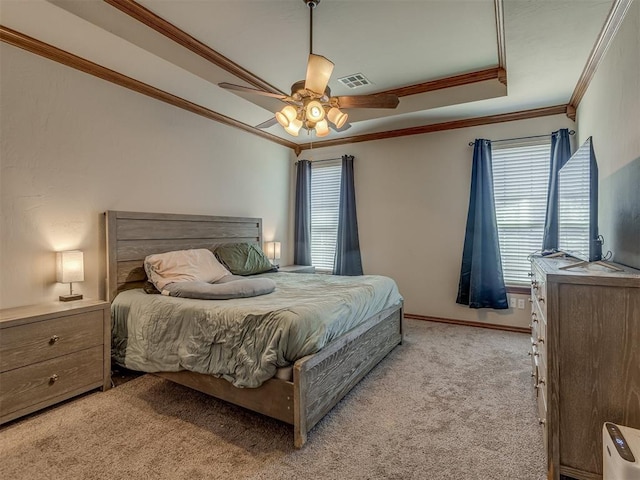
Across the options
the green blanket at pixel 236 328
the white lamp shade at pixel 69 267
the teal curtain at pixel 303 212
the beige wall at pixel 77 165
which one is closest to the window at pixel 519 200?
the green blanket at pixel 236 328

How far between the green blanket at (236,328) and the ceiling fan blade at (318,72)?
1.49 meters

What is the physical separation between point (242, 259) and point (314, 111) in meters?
2.03

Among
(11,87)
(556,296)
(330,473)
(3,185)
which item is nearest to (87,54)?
(11,87)

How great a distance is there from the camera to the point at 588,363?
151cm

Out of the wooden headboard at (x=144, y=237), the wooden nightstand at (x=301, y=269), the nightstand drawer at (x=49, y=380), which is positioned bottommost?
the nightstand drawer at (x=49, y=380)

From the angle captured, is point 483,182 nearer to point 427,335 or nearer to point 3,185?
point 427,335

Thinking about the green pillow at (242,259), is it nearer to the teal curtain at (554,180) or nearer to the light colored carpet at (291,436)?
the light colored carpet at (291,436)

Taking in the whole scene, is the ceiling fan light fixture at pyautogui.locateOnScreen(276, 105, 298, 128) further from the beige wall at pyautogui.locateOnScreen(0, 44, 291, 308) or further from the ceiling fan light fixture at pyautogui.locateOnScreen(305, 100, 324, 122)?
the beige wall at pyautogui.locateOnScreen(0, 44, 291, 308)

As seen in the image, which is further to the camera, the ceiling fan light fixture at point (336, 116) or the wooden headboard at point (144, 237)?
the wooden headboard at point (144, 237)

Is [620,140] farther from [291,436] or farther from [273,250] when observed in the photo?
[273,250]

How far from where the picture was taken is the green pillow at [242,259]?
3744mm

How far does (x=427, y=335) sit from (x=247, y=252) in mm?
2300

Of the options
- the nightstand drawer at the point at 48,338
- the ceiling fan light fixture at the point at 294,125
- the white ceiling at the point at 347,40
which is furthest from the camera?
the ceiling fan light fixture at the point at 294,125

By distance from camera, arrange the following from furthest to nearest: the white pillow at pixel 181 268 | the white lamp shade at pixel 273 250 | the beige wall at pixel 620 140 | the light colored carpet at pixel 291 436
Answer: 1. the white lamp shade at pixel 273 250
2. the white pillow at pixel 181 268
3. the beige wall at pixel 620 140
4. the light colored carpet at pixel 291 436
